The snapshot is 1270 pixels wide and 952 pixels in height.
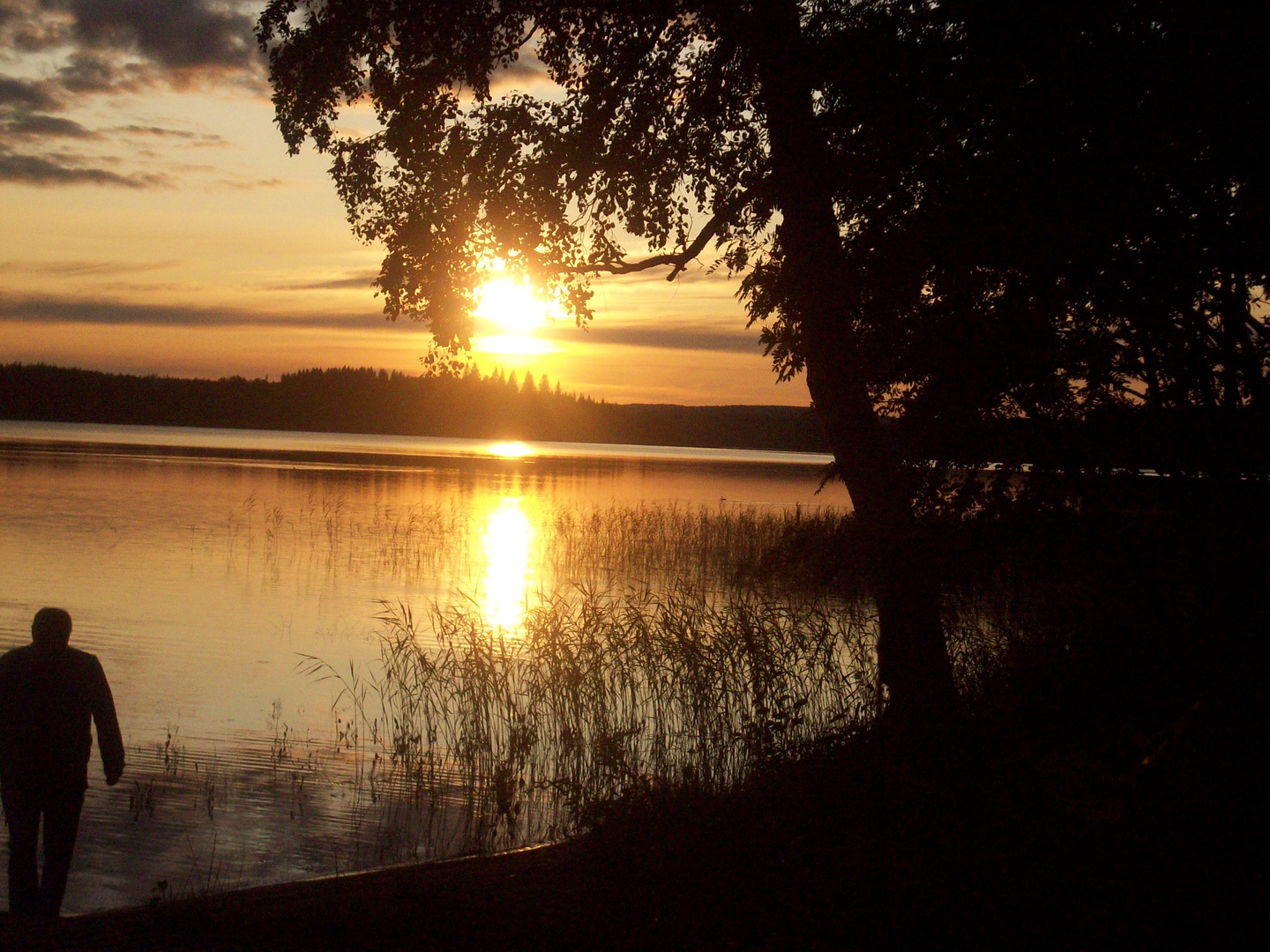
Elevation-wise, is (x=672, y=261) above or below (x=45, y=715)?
above

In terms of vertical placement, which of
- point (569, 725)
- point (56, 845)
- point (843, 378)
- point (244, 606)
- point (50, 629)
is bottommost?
point (244, 606)

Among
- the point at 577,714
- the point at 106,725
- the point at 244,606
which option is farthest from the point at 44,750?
the point at 244,606

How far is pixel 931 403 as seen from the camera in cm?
796

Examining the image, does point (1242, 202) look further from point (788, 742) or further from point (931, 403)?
point (788, 742)

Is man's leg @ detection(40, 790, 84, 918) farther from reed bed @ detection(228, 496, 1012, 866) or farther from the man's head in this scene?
reed bed @ detection(228, 496, 1012, 866)

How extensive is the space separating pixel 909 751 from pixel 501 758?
4.34 m

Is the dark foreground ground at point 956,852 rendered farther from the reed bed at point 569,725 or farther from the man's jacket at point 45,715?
the reed bed at point 569,725

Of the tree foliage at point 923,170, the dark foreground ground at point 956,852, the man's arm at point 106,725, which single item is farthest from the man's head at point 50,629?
the tree foliage at point 923,170

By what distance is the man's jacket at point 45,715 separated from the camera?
6.48 metres

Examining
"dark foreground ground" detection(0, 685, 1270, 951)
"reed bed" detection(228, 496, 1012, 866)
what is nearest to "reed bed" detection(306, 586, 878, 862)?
"reed bed" detection(228, 496, 1012, 866)

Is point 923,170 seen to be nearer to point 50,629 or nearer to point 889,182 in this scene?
point 889,182

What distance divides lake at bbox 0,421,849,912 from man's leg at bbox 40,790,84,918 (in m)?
0.68

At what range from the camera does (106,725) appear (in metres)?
6.84

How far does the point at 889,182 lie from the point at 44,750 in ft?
22.4
